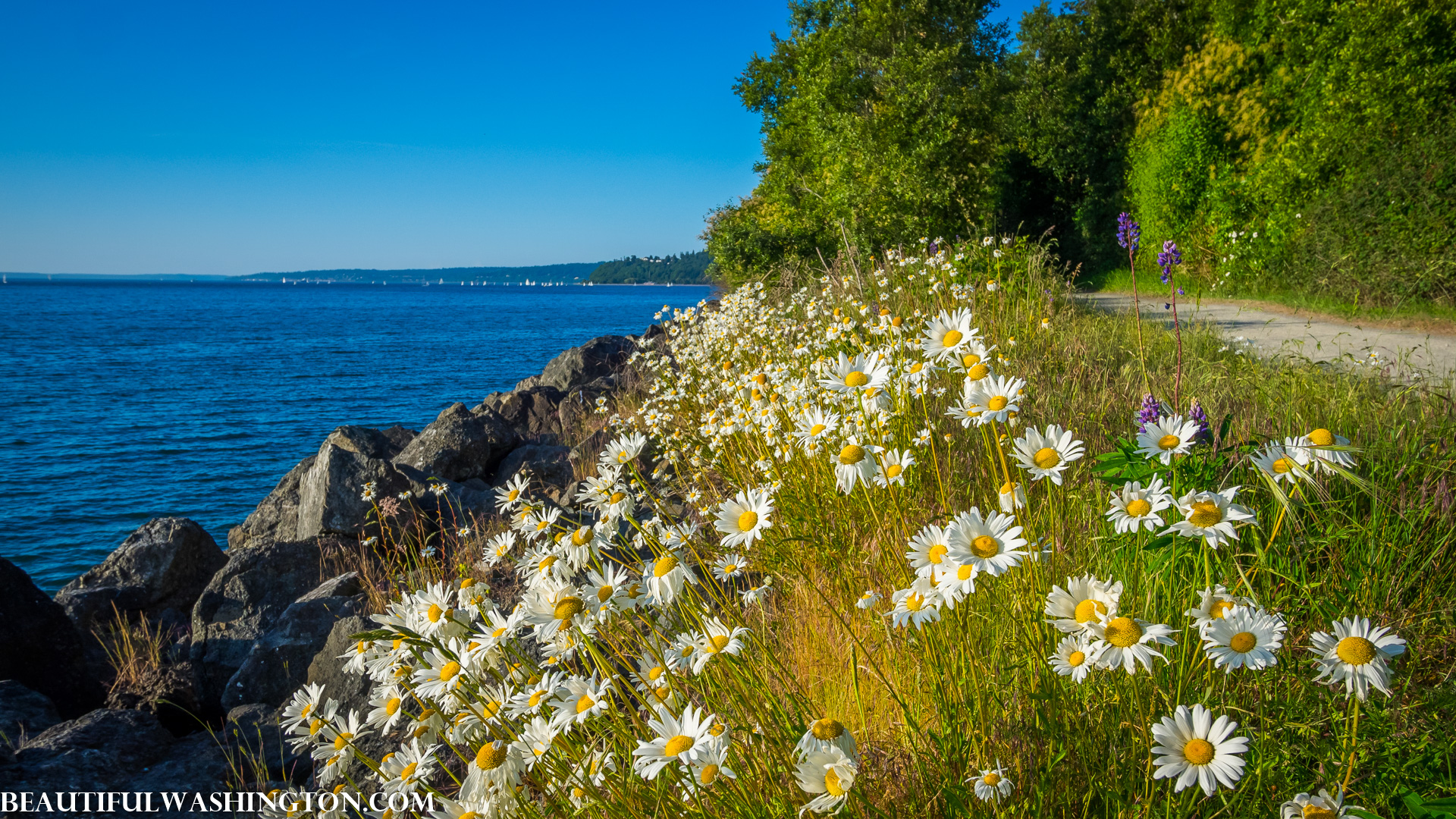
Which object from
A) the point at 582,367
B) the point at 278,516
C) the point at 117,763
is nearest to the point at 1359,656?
the point at 117,763

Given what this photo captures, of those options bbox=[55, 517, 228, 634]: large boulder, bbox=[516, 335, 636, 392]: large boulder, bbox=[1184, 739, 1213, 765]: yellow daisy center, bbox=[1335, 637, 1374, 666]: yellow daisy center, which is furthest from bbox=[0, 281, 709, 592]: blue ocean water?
bbox=[1335, 637, 1374, 666]: yellow daisy center

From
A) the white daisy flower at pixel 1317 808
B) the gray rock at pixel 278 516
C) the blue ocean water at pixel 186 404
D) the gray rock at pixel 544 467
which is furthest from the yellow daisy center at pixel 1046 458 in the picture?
the blue ocean water at pixel 186 404

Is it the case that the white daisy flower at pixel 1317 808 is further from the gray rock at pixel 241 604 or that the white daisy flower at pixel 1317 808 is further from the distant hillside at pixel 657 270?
the distant hillside at pixel 657 270

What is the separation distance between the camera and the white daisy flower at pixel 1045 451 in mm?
1656

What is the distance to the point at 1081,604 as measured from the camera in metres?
1.42

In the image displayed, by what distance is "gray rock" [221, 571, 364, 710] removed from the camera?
4.43 metres

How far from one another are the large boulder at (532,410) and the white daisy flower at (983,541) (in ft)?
31.0

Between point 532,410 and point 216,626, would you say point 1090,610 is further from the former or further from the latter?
point 532,410

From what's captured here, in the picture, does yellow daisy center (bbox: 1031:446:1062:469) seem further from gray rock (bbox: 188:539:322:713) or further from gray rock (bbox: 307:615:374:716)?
gray rock (bbox: 188:539:322:713)

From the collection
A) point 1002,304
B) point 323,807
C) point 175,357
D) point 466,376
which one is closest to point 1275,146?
point 1002,304

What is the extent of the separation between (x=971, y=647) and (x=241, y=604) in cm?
603

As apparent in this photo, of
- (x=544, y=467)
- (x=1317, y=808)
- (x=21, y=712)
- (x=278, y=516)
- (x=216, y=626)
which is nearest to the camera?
(x=1317, y=808)

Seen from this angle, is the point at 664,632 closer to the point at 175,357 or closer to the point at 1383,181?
the point at 1383,181

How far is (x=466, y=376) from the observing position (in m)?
26.7
